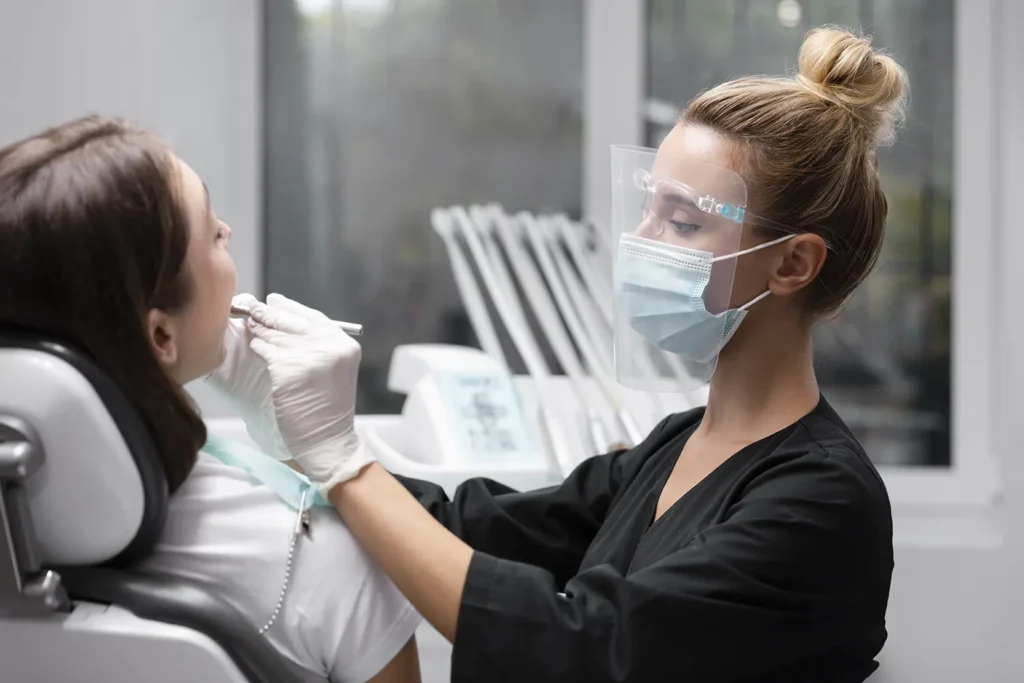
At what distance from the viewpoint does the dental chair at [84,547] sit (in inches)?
34.4

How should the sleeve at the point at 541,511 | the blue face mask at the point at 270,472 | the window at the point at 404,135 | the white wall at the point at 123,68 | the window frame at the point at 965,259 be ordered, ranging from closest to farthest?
the blue face mask at the point at 270,472
the sleeve at the point at 541,511
the white wall at the point at 123,68
the window frame at the point at 965,259
the window at the point at 404,135

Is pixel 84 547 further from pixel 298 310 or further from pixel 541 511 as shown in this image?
pixel 541 511

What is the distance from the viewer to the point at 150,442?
950 mm

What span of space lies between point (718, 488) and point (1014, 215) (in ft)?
6.02

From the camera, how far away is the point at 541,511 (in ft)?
4.77

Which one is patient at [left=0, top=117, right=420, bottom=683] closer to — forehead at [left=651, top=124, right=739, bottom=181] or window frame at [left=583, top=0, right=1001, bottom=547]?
forehead at [left=651, top=124, right=739, bottom=181]

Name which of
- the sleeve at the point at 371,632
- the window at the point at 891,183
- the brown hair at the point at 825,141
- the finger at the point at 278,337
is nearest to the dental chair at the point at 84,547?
the sleeve at the point at 371,632

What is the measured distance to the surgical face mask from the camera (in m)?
1.31

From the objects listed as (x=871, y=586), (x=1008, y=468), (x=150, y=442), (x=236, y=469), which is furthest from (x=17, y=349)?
(x=1008, y=468)

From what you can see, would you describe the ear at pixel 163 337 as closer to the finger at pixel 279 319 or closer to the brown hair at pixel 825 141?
the finger at pixel 279 319

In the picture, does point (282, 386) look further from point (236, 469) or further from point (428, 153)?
point (428, 153)

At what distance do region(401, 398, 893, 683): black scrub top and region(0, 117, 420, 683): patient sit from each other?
119 mm

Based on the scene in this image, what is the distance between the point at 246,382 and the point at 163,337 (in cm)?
22

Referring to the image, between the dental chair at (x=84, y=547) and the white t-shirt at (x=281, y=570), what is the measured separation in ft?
0.21
